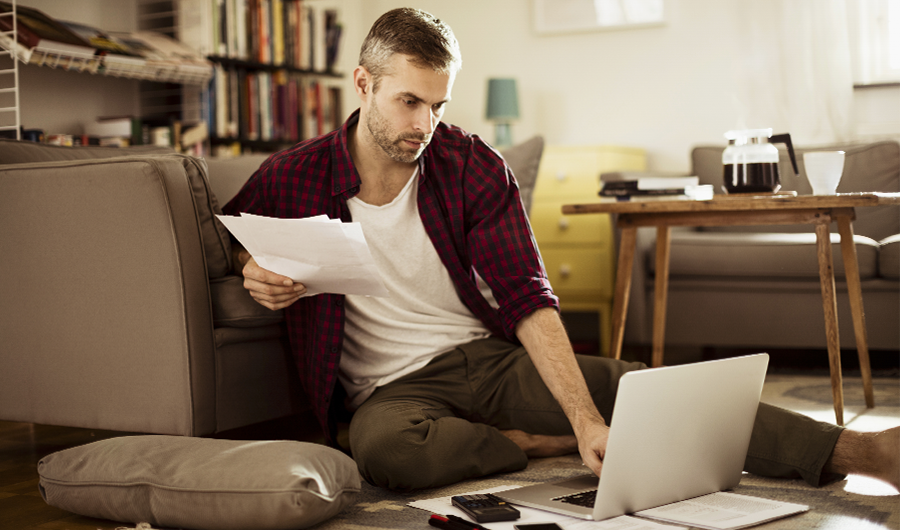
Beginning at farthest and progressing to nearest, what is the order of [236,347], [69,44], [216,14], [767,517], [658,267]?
[216,14], [69,44], [658,267], [236,347], [767,517]

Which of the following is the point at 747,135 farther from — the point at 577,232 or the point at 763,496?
the point at 577,232

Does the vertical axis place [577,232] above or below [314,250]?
below

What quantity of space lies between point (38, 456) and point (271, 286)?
0.81 m

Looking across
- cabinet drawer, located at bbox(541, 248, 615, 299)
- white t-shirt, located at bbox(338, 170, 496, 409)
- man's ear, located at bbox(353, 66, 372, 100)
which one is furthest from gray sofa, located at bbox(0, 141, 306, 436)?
cabinet drawer, located at bbox(541, 248, 615, 299)

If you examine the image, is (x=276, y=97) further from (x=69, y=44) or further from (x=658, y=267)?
(x=658, y=267)

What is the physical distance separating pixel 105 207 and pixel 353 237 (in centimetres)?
63

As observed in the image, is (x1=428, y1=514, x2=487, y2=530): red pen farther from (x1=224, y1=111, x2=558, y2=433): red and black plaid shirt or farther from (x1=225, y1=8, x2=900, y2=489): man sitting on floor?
(x1=224, y1=111, x2=558, y2=433): red and black plaid shirt

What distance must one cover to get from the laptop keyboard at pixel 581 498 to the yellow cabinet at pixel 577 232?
1911 millimetres

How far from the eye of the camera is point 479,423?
1.47 meters

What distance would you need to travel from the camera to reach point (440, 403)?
1.51m

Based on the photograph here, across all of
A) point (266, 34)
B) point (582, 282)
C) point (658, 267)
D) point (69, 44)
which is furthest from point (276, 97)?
point (658, 267)

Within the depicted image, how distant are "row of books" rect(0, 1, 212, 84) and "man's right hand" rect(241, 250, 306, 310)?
1.48 m

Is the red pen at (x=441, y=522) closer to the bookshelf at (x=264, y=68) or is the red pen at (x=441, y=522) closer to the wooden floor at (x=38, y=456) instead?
the wooden floor at (x=38, y=456)

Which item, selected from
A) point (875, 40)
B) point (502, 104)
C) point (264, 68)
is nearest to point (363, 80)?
point (264, 68)
